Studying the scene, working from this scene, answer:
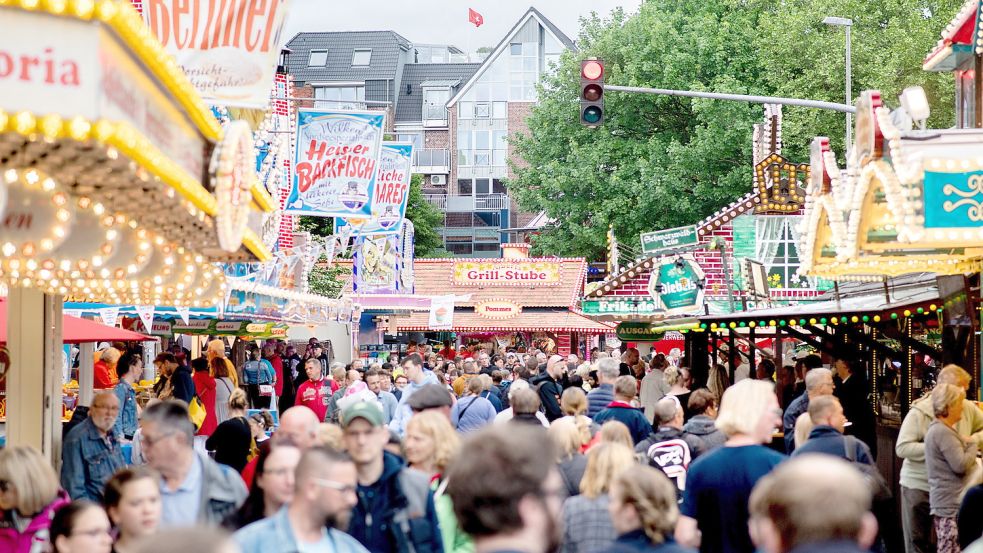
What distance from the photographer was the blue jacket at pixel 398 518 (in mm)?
Result: 6164

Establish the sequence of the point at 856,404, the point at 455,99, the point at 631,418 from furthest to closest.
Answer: the point at 455,99 < the point at 856,404 < the point at 631,418

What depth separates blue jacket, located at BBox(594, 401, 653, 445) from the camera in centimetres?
1078

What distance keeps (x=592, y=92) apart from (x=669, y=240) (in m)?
10.5

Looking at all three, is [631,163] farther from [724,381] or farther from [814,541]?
[814,541]

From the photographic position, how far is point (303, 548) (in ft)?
16.7

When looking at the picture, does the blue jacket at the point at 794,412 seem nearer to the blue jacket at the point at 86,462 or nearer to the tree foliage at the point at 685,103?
the blue jacket at the point at 86,462

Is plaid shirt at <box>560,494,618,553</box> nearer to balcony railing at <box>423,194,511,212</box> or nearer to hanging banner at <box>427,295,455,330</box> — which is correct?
hanging banner at <box>427,295,455,330</box>

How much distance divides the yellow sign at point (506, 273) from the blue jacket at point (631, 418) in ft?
125

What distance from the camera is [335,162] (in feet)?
61.4

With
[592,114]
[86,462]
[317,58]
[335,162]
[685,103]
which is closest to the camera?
[86,462]

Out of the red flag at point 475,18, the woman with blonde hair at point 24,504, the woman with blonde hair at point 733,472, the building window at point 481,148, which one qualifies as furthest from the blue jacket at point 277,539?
the red flag at point 475,18

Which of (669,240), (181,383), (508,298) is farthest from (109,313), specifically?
(508,298)

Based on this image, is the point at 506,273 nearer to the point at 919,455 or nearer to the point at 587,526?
the point at 919,455

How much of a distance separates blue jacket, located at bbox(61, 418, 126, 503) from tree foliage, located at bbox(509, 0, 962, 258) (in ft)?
95.6
